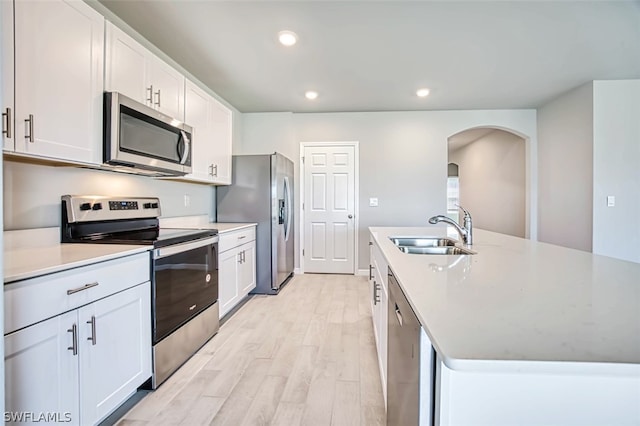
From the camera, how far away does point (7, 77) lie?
1.27 m

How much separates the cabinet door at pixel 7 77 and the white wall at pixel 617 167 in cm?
500

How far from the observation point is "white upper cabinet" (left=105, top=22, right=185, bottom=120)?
184 cm

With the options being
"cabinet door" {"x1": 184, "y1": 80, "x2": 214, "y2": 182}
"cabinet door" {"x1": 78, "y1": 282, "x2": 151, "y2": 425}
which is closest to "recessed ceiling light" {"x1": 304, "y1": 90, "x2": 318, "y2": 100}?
"cabinet door" {"x1": 184, "y1": 80, "x2": 214, "y2": 182}

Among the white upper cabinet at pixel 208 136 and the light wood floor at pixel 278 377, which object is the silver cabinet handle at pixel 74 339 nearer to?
the light wood floor at pixel 278 377

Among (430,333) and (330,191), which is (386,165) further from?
(430,333)

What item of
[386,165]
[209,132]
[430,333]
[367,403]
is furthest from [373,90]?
[430,333]

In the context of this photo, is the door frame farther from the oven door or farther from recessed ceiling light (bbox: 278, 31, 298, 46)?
the oven door

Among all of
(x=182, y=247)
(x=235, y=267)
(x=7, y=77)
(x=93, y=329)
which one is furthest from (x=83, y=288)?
(x=235, y=267)

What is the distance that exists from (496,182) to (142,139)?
5.99 metres

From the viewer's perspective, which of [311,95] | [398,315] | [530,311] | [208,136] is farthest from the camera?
[311,95]

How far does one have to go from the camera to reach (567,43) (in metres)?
2.73

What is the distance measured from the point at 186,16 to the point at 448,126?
3756 mm

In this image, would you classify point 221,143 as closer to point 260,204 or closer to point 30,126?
point 260,204

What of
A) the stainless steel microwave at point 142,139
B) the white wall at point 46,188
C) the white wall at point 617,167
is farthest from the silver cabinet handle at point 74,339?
the white wall at point 617,167
